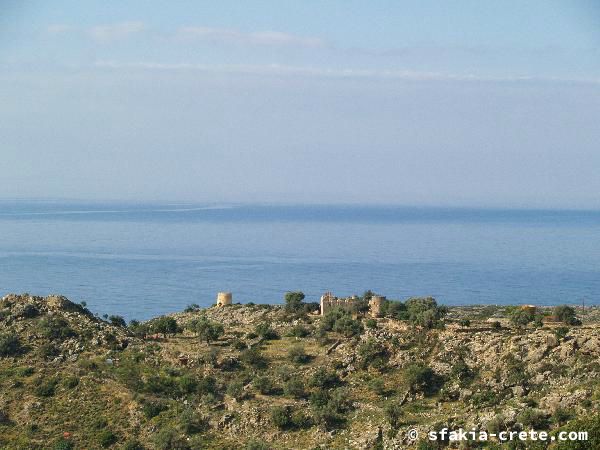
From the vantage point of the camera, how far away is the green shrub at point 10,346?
43219 mm

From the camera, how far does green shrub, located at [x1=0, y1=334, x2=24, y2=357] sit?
4322cm

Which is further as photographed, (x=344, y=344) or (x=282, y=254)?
(x=282, y=254)

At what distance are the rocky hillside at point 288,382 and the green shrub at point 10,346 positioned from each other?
0.28 ft

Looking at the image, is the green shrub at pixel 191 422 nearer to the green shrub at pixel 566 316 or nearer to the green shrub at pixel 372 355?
the green shrub at pixel 372 355

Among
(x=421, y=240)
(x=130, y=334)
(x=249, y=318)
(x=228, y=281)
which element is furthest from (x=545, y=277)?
(x=130, y=334)

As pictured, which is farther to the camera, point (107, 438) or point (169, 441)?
point (107, 438)

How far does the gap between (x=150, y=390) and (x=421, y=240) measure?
162159mm

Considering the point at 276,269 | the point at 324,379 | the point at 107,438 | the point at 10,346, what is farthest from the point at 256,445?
the point at 276,269

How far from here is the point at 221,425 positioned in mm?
36844

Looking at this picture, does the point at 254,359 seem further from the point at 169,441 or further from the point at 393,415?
the point at 393,415

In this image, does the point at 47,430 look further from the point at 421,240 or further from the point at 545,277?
the point at 421,240

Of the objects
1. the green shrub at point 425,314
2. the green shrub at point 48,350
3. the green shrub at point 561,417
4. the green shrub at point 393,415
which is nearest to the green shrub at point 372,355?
the green shrub at point 425,314

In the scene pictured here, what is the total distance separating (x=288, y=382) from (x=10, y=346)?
50.4 ft

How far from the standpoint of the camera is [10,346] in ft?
143
